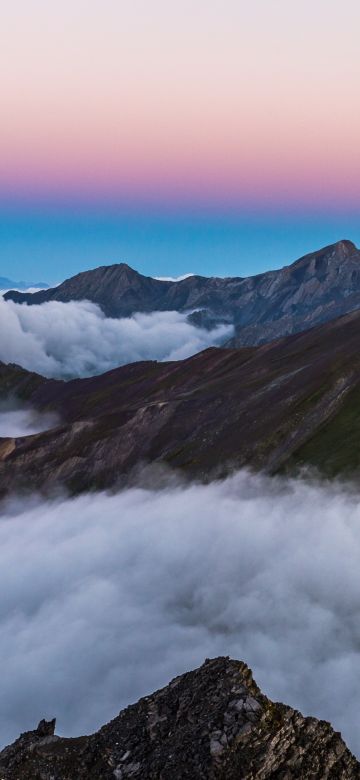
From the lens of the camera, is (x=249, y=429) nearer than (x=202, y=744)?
No

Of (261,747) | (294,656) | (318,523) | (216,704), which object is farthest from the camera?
(318,523)

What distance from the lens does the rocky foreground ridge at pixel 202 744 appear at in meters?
28.3

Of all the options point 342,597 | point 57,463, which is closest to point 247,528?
point 342,597

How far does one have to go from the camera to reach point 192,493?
489ft

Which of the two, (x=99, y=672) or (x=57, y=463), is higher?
(x=57, y=463)

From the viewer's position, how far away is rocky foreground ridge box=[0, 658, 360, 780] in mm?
28328

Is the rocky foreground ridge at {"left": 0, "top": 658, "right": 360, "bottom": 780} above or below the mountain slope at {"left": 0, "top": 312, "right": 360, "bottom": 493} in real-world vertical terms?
below

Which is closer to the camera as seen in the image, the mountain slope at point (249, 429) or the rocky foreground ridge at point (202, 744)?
→ the rocky foreground ridge at point (202, 744)

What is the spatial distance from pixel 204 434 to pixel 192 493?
22.5 metres

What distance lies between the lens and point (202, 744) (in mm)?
28969

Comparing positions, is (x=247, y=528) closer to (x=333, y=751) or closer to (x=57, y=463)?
(x=57, y=463)

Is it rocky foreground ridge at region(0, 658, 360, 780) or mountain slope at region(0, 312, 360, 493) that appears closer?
rocky foreground ridge at region(0, 658, 360, 780)

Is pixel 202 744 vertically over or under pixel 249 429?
under

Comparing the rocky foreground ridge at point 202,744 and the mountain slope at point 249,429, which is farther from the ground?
the mountain slope at point 249,429
